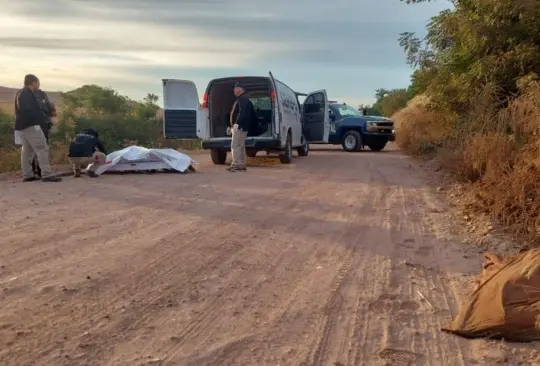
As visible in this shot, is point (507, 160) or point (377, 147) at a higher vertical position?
point (507, 160)

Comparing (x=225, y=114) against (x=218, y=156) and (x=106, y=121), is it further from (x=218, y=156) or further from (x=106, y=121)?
(x=106, y=121)

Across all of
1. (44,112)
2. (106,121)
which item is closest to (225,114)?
(44,112)

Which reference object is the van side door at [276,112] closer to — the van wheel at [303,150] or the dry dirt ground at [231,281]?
the van wheel at [303,150]

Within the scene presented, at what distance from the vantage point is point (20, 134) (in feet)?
36.5

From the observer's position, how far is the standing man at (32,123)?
431 inches

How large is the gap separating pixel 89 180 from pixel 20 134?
1462 mm

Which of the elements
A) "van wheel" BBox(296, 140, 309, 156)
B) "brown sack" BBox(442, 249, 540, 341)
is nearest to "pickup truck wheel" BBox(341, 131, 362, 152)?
"van wheel" BBox(296, 140, 309, 156)

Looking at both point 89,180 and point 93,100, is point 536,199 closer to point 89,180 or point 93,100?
point 89,180

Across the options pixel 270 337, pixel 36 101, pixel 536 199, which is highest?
pixel 36 101

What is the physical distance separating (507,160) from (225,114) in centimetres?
957

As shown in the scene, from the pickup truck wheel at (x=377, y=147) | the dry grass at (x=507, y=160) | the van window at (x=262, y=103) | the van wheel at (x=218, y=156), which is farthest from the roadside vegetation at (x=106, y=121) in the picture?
the dry grass at (x=507, y=160)

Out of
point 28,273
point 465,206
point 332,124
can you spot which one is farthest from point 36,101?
point 332,124

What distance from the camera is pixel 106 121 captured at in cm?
2312

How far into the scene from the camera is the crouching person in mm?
12078
